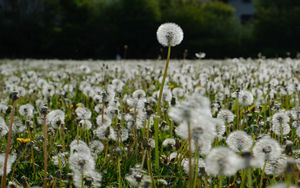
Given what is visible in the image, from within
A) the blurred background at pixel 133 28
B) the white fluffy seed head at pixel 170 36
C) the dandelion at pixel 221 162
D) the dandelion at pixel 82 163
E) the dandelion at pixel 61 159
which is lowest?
the dandelion at pixel 61 159

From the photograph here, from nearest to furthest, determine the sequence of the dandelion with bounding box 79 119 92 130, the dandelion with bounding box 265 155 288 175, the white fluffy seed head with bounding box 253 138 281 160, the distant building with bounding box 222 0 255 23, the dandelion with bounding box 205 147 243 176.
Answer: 1. the dandelion with bounding box 205 147 243 176
2. the white fluffy seed head with bounding box 253 138 281 160
3. the dandelion with bounding box 265 155 288 175
4. the dandelion with bounding box 79 119 92 130
5. the distant building with bounding box 222 0 255 23

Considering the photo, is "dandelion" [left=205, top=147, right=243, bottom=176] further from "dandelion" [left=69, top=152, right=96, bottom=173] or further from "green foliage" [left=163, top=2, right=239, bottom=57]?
"green foliage" [left=163, top=2, right=239, bottom=57]

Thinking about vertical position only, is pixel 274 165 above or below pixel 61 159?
above

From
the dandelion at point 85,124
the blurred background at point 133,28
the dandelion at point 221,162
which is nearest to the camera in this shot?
the dandelion at point 221,162

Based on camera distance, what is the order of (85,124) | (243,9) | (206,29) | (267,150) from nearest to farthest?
(267,150) → (85,124) → (206,29) → (243,9)

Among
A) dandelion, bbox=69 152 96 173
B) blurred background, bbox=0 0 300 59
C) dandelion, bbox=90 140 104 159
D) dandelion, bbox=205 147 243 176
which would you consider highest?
blurred background, bbox=0 0 300 59

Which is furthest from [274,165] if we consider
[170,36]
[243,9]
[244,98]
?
[243,9]

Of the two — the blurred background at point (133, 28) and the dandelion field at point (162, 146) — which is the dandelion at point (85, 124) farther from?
the blurred background at point (133, 28)

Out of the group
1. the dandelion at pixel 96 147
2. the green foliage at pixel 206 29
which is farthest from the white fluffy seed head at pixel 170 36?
the green foliage at pixel 206 29

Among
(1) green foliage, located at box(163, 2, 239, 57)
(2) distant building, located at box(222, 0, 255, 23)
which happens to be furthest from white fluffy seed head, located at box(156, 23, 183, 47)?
(2) distant building, located at box(222, 0, 255, 23)

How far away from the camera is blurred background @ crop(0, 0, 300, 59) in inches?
1052

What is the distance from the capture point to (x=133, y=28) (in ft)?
92.0

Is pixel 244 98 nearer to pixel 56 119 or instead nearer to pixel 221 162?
pixel 56 119

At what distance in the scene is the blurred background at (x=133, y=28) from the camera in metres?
26.7
